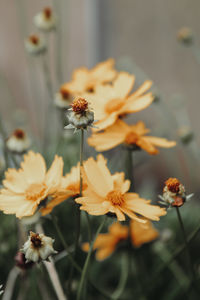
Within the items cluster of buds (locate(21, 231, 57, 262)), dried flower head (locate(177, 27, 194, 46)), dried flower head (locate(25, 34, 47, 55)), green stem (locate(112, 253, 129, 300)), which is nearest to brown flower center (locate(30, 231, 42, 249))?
cluster of buds (locate(21, 231, 57, 262))

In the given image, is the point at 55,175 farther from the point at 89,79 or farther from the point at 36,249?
the point at 89,79

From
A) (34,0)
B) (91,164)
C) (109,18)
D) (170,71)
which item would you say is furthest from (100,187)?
(34,0)

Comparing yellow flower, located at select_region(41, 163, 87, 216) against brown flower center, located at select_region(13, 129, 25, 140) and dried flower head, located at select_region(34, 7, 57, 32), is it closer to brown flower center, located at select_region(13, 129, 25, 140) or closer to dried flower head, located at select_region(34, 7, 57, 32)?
brown flower center, located at select_region(13, 129, 25, 140)

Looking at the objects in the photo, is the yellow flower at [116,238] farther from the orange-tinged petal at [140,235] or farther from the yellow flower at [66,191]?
the yellow flower at [66,191]

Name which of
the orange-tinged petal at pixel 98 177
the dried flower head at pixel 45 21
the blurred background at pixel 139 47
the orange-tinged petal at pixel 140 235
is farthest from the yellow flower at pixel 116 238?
the blurred background at pixel 139 47

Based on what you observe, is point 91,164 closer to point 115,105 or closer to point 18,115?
point 115,105

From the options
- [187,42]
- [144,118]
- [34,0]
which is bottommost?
[187,42]

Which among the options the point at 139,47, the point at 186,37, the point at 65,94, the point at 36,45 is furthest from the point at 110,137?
the point at 139,47
